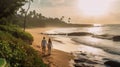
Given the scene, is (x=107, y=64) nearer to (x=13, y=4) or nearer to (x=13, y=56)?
(x=13, y=4)

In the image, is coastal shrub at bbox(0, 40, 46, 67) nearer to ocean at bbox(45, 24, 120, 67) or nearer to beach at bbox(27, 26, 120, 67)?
beach at bbox(27, 26, 120, 67)

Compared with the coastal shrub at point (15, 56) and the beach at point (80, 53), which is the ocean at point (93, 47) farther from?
the coastal shrub at point (15, 56)

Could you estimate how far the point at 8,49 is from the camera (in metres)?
12.4

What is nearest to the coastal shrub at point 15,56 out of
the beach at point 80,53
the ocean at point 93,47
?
the beach at point 80,53

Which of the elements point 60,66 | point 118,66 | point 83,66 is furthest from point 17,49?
point 118,66

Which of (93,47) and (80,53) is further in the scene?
(93,47)

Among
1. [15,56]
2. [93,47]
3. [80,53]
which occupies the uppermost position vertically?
[15,56]

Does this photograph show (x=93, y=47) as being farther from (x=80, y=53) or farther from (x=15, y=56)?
(x=15, y=56)

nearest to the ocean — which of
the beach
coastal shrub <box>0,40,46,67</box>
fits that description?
the beach

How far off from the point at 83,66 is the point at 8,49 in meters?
10.5

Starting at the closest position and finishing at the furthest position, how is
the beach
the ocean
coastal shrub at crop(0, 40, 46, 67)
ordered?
coastal shrub at crop(0, 40, 46, 67), the beach, the ocean

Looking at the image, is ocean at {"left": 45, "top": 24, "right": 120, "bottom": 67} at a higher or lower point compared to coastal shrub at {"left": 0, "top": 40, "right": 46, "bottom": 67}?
lower

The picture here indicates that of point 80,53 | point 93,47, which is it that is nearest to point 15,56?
point 80,53

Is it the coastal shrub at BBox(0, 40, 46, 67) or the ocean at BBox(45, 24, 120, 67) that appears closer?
the coastal shrub at BBox(0, 40, 46, 67)
